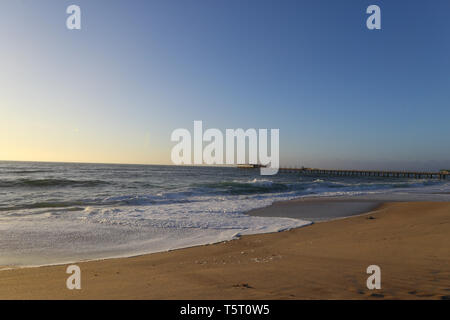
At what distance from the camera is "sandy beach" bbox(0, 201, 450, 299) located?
3818mm

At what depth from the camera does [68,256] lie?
6.44 m

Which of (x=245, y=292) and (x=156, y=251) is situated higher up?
(x=245, y=292)

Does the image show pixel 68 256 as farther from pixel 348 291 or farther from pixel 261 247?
pixel 348 291

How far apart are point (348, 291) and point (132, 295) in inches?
115

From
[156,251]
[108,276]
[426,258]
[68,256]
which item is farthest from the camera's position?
[156,251]

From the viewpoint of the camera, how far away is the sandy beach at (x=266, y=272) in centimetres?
382

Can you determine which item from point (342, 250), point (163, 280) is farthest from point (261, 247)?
point (163, 280)

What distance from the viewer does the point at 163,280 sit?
14.6 ft

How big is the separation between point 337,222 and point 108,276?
8952 millimetres

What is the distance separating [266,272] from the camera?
15.7 ft
